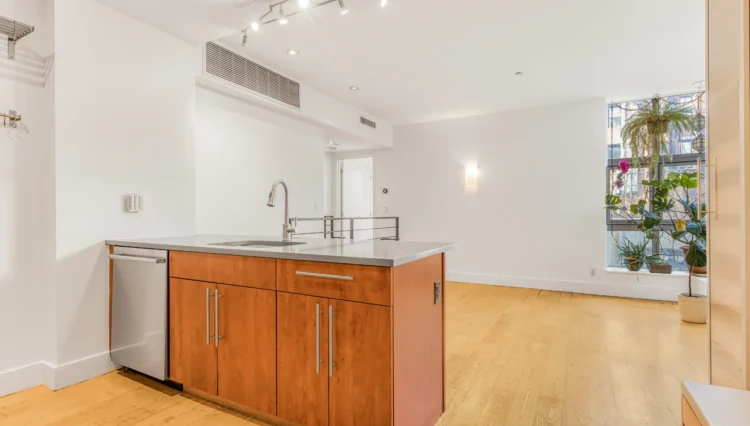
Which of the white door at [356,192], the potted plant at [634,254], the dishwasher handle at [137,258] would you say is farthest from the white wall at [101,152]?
the potted plant at [634,254]

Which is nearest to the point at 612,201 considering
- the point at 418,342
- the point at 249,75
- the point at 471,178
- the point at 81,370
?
the point at 471,178

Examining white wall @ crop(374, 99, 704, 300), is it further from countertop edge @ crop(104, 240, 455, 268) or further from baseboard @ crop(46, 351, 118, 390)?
baseboard @ crop(46, 351, 118, 390)

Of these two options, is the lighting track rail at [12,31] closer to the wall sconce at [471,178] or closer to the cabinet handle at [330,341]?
the cabinet handle at [330,341]

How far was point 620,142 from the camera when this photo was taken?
4.99 metres

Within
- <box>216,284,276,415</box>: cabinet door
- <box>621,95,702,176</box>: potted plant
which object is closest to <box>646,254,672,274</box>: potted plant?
<box>621,95,702,176</box>: potted plant

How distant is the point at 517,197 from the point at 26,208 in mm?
5366

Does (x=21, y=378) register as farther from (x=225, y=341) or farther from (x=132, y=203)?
(x=225, y=341)

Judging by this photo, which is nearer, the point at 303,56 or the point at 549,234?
the point at 303,56

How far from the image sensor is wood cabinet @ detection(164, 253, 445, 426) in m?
1.49

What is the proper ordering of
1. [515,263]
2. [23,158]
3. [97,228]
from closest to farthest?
[23,158] < [97,228] < [515,263]

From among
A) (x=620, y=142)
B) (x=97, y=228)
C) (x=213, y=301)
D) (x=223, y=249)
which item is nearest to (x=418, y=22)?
(x=223, y=249)

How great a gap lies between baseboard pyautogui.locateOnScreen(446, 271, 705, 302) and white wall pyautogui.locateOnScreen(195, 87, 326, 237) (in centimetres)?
318

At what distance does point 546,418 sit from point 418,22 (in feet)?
9.38

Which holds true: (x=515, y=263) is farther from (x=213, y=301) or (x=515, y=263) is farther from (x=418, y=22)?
(x=213, y=301)
